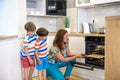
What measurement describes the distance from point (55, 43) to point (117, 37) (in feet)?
4.36

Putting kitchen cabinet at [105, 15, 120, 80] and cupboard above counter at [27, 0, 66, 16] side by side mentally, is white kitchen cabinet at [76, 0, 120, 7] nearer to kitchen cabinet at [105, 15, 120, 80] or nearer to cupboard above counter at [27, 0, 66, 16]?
cupboard above counter at [27, 0, 66, 16]

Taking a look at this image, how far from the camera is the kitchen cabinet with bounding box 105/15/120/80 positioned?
6.36 feet

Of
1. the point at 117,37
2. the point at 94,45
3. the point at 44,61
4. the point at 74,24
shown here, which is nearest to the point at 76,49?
the point at 94,45

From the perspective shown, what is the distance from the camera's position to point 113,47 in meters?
1.98

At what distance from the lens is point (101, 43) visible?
11.2 feet

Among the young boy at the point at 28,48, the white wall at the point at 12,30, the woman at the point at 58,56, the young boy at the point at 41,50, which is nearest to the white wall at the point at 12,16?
the white wall at the point at 12,30

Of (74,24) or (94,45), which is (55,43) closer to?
(94,45)

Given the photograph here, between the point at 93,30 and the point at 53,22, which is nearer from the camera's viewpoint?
the point at 93,30

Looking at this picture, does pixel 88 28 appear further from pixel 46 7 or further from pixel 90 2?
pixel 46 7

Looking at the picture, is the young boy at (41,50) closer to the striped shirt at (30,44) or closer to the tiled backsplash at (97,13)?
the striped shirt at (30,44)

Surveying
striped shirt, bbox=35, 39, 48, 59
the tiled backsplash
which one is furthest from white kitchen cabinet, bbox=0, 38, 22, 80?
the tiled backsplash

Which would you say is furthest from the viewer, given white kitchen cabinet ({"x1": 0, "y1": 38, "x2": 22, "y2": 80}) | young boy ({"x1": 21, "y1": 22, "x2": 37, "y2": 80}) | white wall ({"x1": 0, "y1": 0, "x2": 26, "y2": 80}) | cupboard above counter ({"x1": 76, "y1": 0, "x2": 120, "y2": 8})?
cupboard above counter ({"x1": 76, "y1": 0, "x2": 120, "y2": 8})

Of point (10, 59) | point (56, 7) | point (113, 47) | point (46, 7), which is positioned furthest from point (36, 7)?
point (113, 47)

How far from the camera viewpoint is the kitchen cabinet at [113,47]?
6.36ft
